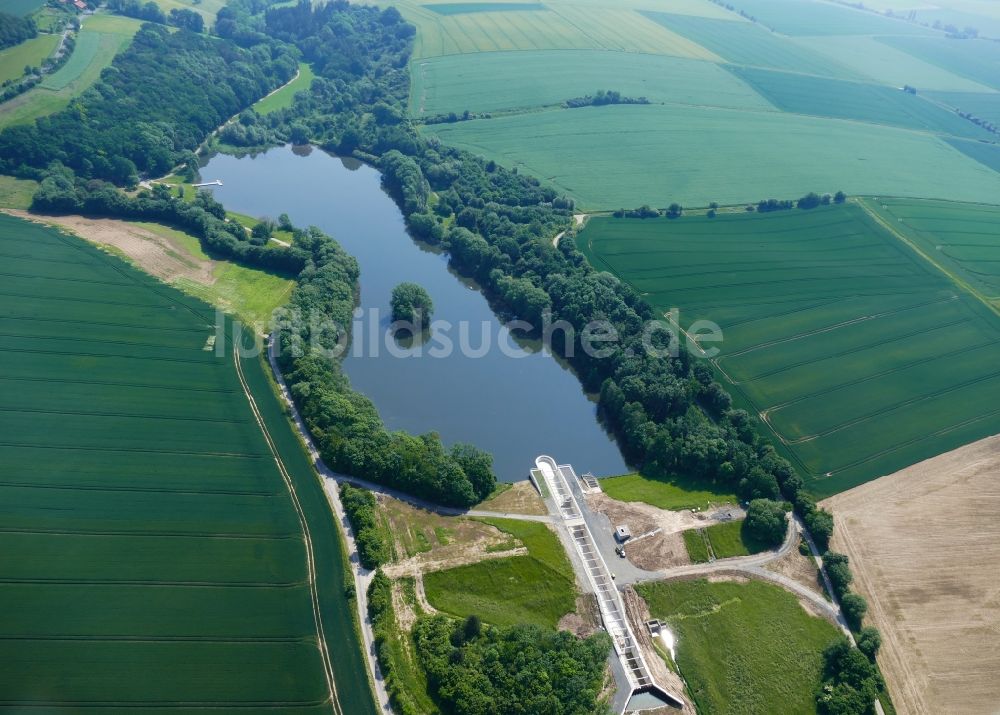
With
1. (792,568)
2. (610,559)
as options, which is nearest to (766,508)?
(792,568)

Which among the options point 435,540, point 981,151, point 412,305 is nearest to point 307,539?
point 435,540

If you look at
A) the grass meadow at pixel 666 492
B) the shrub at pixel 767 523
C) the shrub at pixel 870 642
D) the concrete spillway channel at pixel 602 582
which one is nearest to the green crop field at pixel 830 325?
the shrub at pixel 767 523

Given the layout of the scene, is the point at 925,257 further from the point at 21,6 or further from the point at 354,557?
the point at 21,6

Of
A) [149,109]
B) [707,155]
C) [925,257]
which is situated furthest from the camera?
[707,155]

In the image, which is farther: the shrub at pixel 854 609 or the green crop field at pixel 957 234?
the green crop field at pixel 957 234

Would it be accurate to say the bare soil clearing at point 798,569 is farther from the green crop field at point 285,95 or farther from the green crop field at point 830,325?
the green crop field at point 285,95

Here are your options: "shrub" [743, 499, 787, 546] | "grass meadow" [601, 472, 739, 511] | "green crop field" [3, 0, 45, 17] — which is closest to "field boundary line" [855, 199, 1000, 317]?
"shrub" [743, 499, 787, 546]
